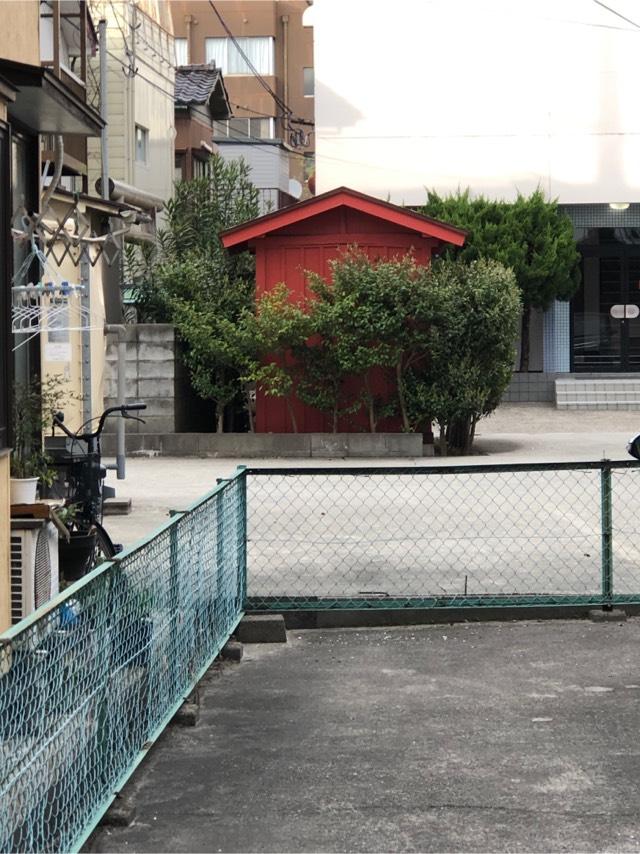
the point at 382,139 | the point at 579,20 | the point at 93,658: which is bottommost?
the point at 93,658

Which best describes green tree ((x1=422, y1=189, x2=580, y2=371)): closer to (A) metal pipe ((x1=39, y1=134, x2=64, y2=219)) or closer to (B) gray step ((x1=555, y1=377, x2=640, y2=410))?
(B) gray step ((x1=555, y1=377, x2=640, y2=410))

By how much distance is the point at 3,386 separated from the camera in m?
6.01

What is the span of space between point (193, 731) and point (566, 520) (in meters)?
6.59

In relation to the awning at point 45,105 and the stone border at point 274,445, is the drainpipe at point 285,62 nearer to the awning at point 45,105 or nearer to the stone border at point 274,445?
the stone border at point 274,445

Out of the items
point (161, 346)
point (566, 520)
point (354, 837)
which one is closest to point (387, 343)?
point (161, 346)

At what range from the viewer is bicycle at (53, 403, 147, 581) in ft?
25.1

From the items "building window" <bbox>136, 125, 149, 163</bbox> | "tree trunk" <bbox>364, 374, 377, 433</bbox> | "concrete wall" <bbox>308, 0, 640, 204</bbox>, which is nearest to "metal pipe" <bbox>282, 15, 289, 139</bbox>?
"building window" <bbox>136, 125, 149, 163</bbox>

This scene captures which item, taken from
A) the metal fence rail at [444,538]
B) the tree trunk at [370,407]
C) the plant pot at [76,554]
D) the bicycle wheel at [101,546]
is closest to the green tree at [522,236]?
the tree trunk at [370,407]

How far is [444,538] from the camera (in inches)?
429

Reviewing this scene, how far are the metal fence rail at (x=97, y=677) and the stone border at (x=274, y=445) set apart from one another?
11077 millimetres

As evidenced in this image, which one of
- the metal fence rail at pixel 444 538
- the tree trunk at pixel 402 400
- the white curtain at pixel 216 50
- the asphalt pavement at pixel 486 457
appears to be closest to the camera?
the metal fence rail at pixel 444 538

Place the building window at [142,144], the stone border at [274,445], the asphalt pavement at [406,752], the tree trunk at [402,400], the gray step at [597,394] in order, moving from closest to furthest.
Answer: the asphalt pavement at [406,752] → the stone border at [274,445] → the tree trunk at [402,400] → the gray step at [597,394] → the building window at [142,144]

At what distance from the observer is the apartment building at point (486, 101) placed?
26.4 metres

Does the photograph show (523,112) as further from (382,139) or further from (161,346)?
(161,346)
